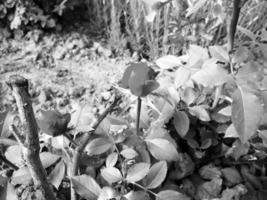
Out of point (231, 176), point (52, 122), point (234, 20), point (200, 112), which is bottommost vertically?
point (231, 176)

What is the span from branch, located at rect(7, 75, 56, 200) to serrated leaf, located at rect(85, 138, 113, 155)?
0.14 metres

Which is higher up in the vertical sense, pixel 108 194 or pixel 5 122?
pixel 5 122

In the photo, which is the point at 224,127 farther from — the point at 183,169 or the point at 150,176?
the point at 150,176

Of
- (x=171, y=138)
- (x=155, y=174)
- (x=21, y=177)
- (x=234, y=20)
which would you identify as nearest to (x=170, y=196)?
(x=155, y=174)

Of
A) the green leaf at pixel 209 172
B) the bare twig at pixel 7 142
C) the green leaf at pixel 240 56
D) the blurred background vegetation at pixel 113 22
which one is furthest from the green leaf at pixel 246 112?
the blurred background vegetation at pixel 113 22

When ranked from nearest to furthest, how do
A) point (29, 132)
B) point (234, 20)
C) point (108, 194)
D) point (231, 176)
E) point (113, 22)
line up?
point (29, 132) < point (108, 194) < point (234, 20) < point (231, 176) < point (113, 22)

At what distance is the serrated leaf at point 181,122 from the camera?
851 millimetres

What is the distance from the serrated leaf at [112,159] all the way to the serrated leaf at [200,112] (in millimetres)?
281

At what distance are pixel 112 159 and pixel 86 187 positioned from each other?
109 mm

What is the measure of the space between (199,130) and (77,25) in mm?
1468

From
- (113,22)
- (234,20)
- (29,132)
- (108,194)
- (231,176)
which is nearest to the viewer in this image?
(29,132)

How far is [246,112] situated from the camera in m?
0.64

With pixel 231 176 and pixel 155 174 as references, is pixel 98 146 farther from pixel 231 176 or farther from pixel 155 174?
pixel 231 176

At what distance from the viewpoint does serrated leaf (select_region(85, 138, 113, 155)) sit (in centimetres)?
77
